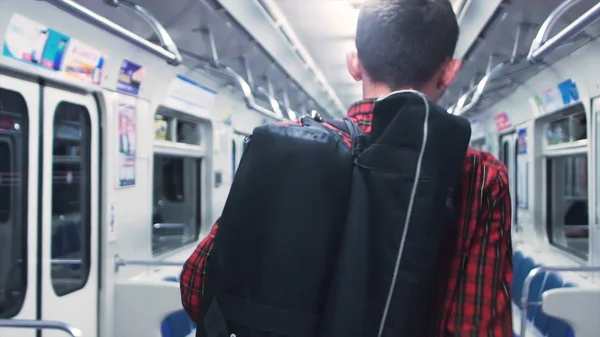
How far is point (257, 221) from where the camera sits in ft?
3.12

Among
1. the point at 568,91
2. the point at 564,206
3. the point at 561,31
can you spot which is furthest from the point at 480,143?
the point at 561,31

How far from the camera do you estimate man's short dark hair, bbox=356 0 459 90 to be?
1038 mm

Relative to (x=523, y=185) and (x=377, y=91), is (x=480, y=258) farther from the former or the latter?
(x=523, y=185)

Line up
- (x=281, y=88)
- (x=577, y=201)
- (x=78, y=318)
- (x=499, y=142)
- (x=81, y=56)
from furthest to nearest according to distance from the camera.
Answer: (x=499, y=142) → (x=281, y=88) → (x=577, y=201) → (x=78, y=318) → (x=81, y=56)

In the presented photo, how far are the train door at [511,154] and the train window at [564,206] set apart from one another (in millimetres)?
896

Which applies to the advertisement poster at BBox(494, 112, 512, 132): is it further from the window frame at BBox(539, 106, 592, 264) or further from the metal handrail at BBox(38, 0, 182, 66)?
the metal handrail at BBox(38, 0, 182, 66)

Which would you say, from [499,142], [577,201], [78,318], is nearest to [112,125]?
[78,318]

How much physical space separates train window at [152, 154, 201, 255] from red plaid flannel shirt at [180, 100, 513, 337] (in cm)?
522

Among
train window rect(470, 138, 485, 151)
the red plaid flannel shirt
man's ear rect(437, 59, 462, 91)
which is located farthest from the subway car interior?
train window rect(470, 138, 485, 151)

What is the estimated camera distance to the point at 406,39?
104 cm

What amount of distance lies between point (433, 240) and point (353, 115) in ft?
0.95

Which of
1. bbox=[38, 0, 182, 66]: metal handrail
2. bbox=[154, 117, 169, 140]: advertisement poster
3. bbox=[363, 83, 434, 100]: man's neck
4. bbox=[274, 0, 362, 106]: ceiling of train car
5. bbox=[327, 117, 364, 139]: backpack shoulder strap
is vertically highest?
bbox=[274, 0, 362, 106]: ceiling of train car

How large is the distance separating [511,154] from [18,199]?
22.5ft

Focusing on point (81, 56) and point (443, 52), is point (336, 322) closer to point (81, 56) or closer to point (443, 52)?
point (443, 52)
